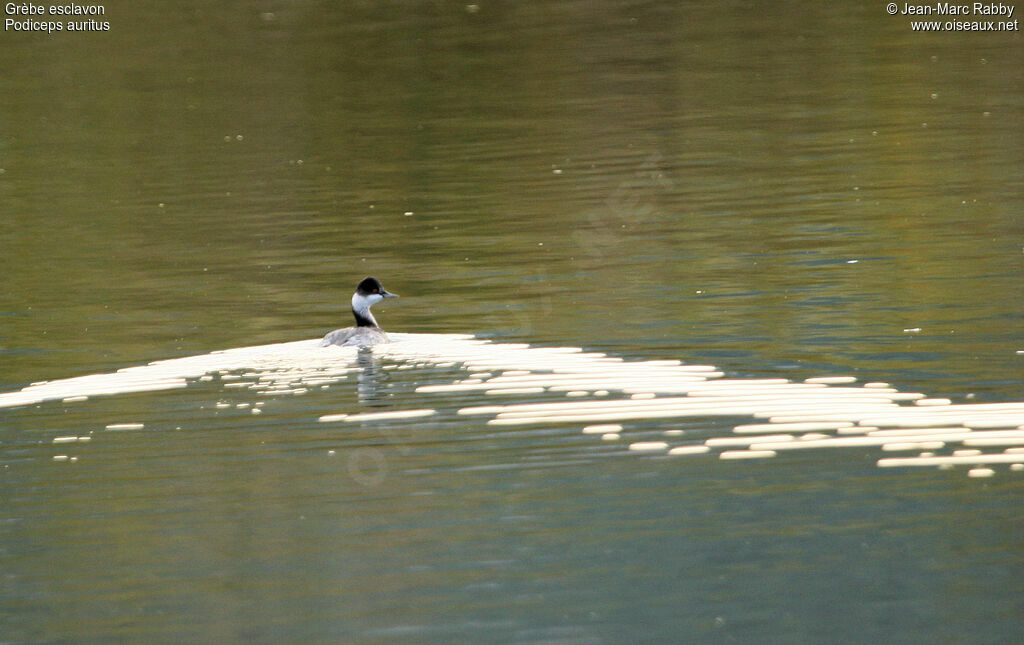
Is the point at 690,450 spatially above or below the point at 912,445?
above

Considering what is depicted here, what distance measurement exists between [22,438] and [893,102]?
85.8 feet

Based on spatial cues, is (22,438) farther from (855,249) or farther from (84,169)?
(84,169)

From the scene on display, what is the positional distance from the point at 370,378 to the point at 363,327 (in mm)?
2034

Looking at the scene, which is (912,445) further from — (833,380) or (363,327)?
(363,327)

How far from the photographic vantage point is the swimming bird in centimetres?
1770

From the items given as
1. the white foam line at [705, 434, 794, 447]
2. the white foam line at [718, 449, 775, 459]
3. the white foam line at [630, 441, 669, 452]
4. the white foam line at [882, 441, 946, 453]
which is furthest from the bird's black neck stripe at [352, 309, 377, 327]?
the white foam line at [882, 441, 946, 453]

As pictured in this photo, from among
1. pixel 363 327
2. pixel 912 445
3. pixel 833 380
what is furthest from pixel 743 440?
pixel 363 327

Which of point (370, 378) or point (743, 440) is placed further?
point (370, 378)

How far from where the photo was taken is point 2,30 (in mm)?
62406

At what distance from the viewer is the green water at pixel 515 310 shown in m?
10.2

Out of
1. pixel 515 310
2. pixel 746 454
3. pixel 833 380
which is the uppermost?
pixel 515 310

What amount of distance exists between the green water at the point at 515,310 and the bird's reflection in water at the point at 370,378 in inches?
8.1

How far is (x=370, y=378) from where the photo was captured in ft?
52.4

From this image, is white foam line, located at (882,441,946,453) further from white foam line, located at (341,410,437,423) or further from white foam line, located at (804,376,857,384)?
white foam line, located at (341,410,437,423)
